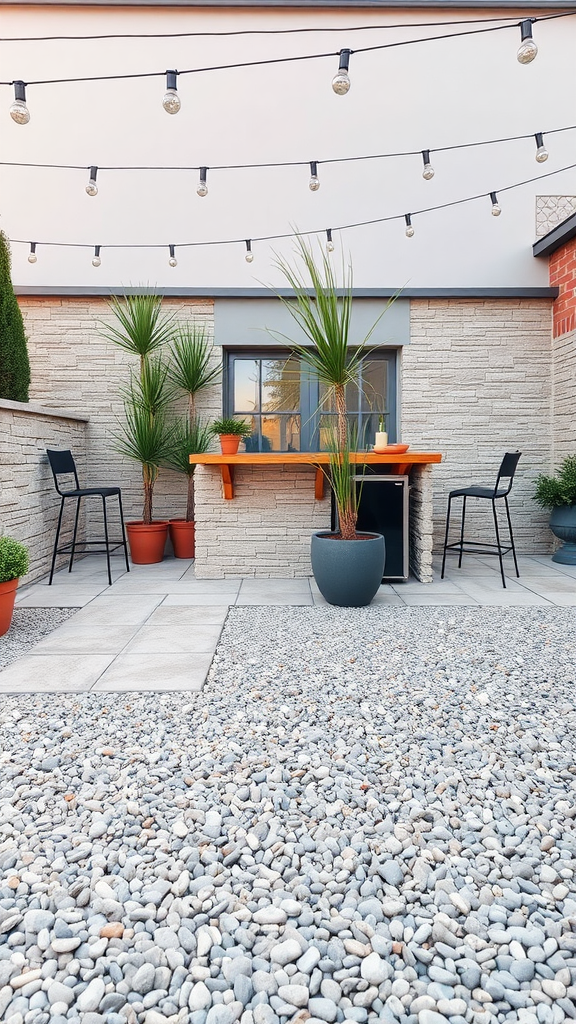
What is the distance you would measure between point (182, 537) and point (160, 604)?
5.22 feet

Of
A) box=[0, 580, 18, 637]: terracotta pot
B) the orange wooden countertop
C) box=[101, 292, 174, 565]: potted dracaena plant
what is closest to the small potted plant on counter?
the orange wooden countertop

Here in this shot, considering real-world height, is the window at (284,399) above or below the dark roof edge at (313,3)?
below

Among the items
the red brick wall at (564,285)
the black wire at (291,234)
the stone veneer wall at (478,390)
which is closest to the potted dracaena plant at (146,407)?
the black wire at (291,234)

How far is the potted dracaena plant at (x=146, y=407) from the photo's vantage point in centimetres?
454

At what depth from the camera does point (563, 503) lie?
450 centimetres

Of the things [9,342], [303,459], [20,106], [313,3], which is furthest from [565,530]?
[313,3]

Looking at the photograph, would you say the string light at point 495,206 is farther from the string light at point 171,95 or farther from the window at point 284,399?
the string light at point 171,95

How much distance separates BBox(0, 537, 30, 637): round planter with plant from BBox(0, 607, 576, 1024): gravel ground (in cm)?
83

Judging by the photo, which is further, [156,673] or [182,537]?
[182,537]

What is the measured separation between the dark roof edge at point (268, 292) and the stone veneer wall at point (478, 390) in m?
0.08

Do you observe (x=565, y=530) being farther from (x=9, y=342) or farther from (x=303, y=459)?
(x=9, y=342)

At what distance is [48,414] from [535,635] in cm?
349

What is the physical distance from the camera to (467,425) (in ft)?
16.5

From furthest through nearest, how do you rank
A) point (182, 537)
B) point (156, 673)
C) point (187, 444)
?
1. point (182, 537)
2. point (187, 444)
3. point (156, 673)
